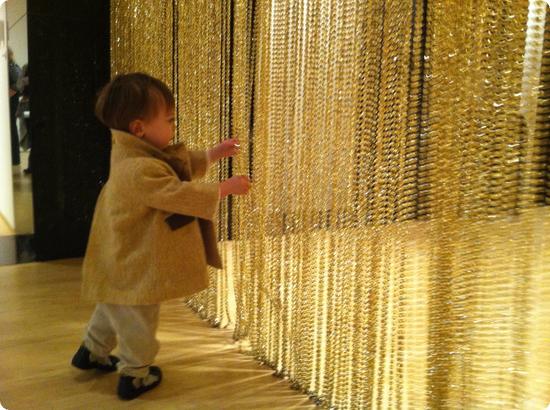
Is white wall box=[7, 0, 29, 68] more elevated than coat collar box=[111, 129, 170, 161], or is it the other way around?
white wall box=[7, 0, 29, 68]

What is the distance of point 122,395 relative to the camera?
1268mm

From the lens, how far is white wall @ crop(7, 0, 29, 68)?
231 cm

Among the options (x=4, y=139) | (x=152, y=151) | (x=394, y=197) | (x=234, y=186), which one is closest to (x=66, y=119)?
(x=4, y=139)

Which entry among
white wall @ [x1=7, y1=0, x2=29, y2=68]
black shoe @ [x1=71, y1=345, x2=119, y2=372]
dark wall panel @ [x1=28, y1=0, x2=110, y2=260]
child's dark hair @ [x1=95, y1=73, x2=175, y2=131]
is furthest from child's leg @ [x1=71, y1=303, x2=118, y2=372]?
white wall @ [x1=7, y1=0, x2=29, y2=68]

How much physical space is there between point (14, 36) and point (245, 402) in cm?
193

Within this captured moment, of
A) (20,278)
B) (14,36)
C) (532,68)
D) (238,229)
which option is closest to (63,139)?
(14,36)

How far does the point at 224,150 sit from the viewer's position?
1466mm

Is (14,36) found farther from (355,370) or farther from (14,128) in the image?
(355,370)

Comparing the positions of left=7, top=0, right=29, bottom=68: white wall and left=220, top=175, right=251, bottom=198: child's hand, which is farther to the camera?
left=7, top=0, right=29, bottom=68: white wall

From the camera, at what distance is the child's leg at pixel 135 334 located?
1.25 meters

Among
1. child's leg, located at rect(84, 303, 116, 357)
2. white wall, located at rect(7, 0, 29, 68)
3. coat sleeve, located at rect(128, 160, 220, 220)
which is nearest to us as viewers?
coat sleeve, located at rect(128, 160, 220, 220)

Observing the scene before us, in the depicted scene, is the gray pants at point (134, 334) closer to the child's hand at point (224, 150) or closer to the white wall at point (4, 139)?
the child's hand at point (224, 150)

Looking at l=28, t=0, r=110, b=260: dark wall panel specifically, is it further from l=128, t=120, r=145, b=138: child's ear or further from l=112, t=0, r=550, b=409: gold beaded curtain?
l=128, t=120, r=145, b=138: child's ear

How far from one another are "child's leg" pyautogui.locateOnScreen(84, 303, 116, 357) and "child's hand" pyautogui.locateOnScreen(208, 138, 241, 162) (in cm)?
47
